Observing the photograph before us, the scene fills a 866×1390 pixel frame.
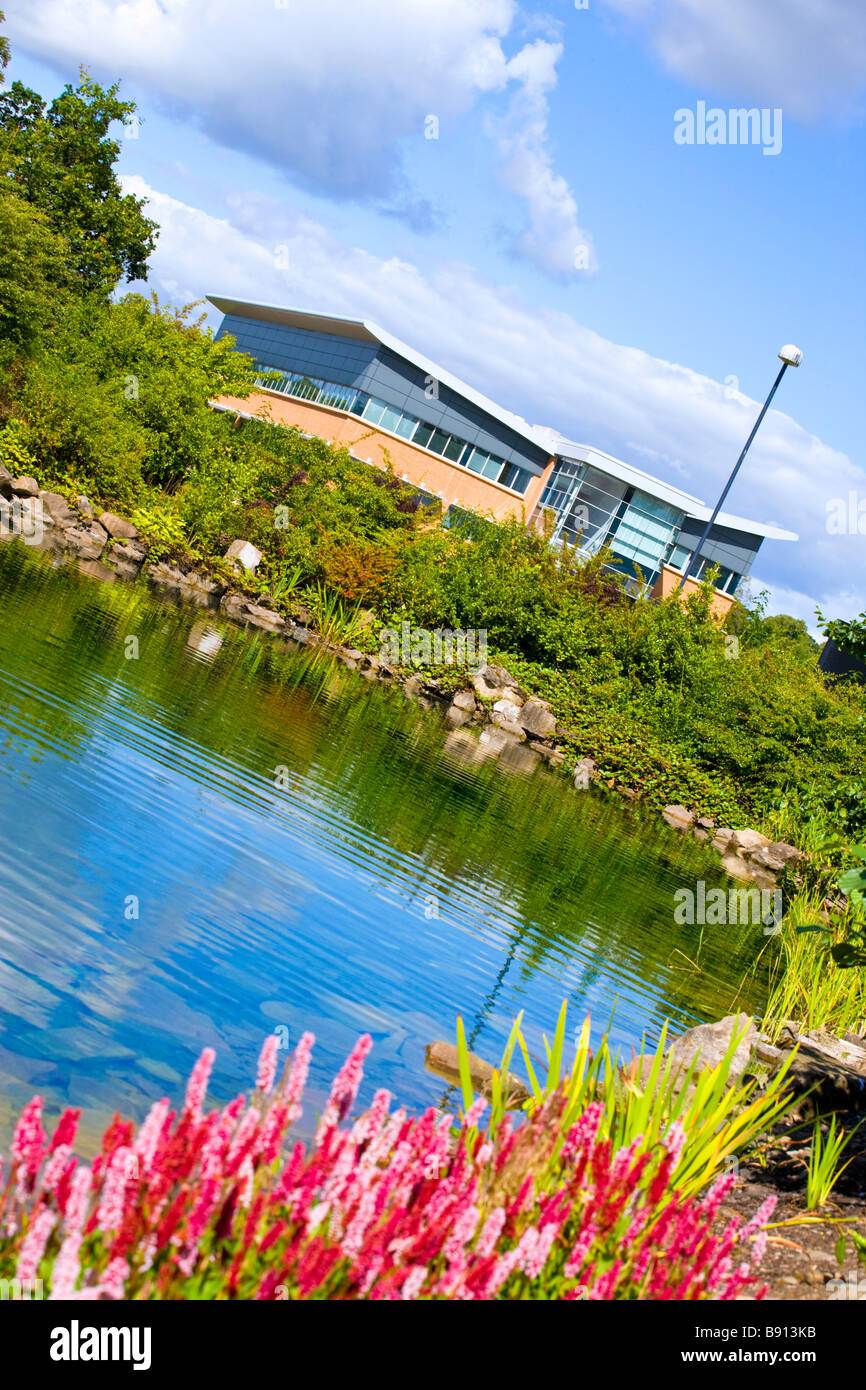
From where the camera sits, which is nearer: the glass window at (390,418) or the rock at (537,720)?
the rock at (537,720)

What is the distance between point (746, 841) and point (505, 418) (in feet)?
116

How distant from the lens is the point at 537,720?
3412 centimetres

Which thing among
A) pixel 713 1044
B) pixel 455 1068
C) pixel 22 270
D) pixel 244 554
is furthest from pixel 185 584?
pixel 455 1068

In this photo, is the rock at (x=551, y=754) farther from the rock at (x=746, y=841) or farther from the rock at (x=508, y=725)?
the rock at (x=746, y=841)

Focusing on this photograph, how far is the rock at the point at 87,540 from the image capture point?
3045 cm

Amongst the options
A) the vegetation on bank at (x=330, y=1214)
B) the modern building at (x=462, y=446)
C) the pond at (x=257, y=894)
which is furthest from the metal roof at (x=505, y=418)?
the vegetation on bank at (x=330, y=1214)

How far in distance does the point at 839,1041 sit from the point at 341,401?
50820 mm

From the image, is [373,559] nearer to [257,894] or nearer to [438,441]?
[438,441]

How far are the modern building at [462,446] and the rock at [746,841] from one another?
87.7ft

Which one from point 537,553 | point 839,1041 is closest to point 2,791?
point 839,1041

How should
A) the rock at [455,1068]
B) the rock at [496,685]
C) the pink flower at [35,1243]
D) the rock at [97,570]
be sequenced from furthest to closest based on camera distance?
the rock at [496,685] < the rock at [97,570] < the rock at [455,1068] < the pink flower at [35,1243]

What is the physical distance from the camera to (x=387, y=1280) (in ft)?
11.0

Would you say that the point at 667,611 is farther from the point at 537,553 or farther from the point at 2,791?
the point at 2,791

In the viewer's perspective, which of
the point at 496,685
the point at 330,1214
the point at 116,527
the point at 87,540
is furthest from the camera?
the point at 496,685
